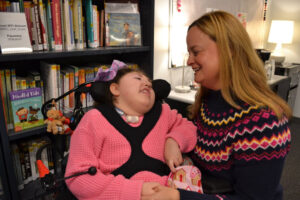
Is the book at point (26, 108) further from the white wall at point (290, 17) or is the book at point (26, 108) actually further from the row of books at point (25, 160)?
the white wall at point (290, 17)

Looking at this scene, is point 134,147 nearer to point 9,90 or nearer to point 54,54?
point 54,54

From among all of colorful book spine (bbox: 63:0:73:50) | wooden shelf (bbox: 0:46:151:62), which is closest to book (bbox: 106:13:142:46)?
wooden shelf (bbox: 0:46:151:62)

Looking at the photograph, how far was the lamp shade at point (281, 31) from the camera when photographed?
347cm

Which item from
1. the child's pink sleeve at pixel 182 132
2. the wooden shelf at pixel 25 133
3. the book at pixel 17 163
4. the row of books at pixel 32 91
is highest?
the row of books at pixel 32 91

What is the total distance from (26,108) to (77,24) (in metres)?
0.59

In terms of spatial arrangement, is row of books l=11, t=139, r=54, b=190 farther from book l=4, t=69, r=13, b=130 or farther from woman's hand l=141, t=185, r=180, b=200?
woman's hand l=141, t=185, r=180, b=200

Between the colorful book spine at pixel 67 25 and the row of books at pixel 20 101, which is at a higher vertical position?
the colorful book spine at pixel 67 25

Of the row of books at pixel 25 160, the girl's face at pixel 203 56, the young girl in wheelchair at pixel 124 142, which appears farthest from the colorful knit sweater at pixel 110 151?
the row of books at pixel 25 160

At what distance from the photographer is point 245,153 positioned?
33.7 inches

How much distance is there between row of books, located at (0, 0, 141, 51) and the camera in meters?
1.36

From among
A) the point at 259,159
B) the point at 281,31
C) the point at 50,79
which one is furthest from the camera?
the point at 281,31

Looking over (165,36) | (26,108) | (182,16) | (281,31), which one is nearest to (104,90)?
(26,108)

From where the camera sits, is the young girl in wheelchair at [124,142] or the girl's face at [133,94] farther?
the girl's face at [133,94]

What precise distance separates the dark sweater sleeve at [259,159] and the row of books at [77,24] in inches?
43.3
